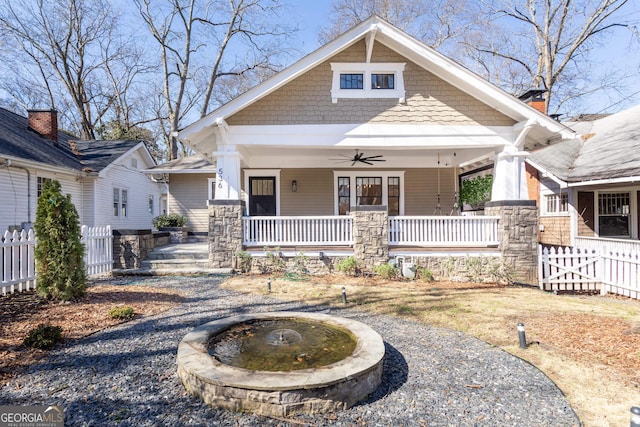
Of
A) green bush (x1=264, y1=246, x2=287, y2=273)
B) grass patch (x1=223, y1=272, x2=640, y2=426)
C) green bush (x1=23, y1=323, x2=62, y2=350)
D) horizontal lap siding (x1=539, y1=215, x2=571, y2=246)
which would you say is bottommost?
grass patch (x1=223, y1=272, x2=640, y2=426)

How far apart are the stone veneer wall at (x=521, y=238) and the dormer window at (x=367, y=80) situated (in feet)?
13.7

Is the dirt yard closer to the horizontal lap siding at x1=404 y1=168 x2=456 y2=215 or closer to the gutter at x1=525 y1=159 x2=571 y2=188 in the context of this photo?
the gutter at x1=525 y1=159 x2=571 y2=188

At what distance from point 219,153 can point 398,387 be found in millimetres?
7425

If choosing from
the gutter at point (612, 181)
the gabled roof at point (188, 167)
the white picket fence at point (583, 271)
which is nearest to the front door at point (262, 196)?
the gabled roof at point (188, 167)

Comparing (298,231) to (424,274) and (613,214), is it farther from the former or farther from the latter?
(613,214)

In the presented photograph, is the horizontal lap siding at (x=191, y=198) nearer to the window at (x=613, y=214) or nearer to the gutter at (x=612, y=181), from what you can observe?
the gutter at (x=612, y=181)

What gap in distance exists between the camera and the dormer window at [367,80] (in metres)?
9.01

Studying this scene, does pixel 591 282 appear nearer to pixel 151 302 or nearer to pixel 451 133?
pixel 451 133

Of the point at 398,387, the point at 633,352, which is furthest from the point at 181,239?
the point at 633,352

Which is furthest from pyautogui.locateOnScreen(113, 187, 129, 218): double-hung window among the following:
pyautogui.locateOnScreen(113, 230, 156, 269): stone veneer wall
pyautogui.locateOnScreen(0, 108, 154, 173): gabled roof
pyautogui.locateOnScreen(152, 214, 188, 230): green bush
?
pyautogui.locateOnScreen(113, 230, 156, 269): stone veneer wall

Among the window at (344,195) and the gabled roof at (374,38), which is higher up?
the gabled roof at (374,38)

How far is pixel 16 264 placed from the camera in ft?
21.2

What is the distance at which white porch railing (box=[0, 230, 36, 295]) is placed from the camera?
620 cm

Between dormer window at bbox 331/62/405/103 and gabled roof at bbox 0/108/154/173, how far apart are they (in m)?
9.59
